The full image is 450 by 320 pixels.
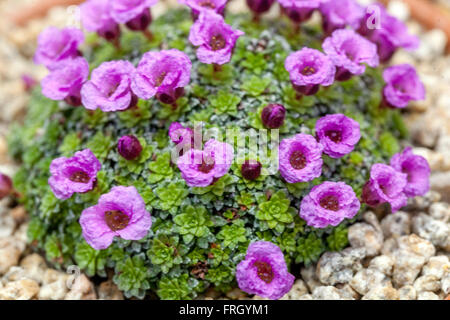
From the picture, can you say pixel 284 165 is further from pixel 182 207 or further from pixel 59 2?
pixel 59 2

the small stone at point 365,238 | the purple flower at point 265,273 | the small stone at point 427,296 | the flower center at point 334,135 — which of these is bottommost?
the small stone at point 427,296

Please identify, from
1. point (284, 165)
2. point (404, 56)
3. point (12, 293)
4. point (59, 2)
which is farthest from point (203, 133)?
point (59, 2)

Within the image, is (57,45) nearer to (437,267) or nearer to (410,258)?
(410,258)

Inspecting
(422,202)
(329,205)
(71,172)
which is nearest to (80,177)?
(71,172)

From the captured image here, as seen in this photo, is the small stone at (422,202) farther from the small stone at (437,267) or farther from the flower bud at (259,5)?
the flower bud at (259,5)

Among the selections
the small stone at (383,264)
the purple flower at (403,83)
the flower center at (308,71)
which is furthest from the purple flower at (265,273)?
the purple flower at (403,83)

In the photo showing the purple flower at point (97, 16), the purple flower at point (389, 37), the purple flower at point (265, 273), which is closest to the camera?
the purple flower at point (265, 273)
